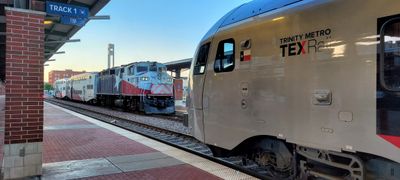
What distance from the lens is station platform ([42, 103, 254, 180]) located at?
20.4ft

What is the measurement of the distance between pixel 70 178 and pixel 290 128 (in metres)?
3.69

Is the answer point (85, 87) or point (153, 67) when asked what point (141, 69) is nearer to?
point (153, 67)

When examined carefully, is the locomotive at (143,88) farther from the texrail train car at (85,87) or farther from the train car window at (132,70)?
the texrail train car at (85,87)

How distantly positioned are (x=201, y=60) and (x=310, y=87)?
2985 mm

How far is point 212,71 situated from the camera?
6.48 meters

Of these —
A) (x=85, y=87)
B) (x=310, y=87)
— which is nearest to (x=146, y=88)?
(x=85, y=87)

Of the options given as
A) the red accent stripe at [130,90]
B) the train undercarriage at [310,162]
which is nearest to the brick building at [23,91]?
the train undercarriage at [310,162]

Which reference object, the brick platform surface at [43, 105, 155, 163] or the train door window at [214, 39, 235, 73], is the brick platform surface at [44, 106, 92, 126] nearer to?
the brick platform surface at [43, 105, 155, 163]

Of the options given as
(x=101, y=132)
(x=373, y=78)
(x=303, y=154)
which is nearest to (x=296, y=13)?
(x=373, y=78)

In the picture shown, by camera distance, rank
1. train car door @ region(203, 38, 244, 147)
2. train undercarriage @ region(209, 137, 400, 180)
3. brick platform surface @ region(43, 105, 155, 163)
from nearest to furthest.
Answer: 1. train undercarriage @ region(209, 137, 400, 180)
2. train car door @ region(203, 38, 244, 147)
3. brick platform surface @ region(43, 105, 155, 163)

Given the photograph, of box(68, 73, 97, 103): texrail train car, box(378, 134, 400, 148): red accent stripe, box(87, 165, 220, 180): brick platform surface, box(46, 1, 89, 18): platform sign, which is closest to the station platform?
box(87, 165, 220, 180): brick platform surface

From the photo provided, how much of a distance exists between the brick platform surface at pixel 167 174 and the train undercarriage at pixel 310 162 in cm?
62

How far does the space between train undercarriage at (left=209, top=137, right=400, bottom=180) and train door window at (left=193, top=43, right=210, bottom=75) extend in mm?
1517

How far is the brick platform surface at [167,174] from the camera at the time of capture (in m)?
6.04
